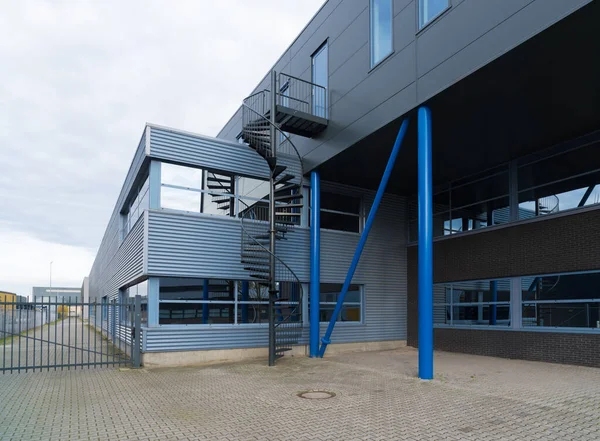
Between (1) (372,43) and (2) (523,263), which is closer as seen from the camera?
(1) (372,43)

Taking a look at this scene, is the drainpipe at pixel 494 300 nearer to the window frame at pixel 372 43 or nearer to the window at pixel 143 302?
the window frame at pixel 372 43

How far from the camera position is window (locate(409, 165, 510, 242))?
14055 millimetres

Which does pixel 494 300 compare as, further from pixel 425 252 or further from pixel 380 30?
pixel 380 30

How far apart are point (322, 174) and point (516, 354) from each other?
7.29 m

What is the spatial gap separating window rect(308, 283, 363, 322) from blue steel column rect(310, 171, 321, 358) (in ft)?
1.58

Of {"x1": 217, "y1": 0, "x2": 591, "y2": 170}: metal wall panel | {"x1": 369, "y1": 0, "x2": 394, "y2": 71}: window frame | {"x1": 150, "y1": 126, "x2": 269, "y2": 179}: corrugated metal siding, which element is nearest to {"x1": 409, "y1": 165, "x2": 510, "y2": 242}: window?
{"x1": 217, "y1": 0, "x2": 591, "y2": 170}: metal wall panel

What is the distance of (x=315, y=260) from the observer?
1385cm

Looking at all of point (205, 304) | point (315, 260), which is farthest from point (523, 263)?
point (205, 304)

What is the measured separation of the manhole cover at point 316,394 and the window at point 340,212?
7391 mm

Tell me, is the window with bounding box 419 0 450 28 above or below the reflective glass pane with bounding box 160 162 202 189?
above

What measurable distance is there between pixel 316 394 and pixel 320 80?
371 inches

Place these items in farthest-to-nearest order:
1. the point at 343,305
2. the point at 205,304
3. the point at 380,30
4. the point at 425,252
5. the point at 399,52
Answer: the point at 343,305 → the point at 205,304 → the point at 380,30 → the point at 399,52 → the point at 425,252

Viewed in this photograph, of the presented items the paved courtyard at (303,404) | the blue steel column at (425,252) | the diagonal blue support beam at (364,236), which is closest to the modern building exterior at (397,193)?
the diagonal blue support beam at (364,236)

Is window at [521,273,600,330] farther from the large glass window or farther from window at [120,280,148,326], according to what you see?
window at [120,280,148,326]
